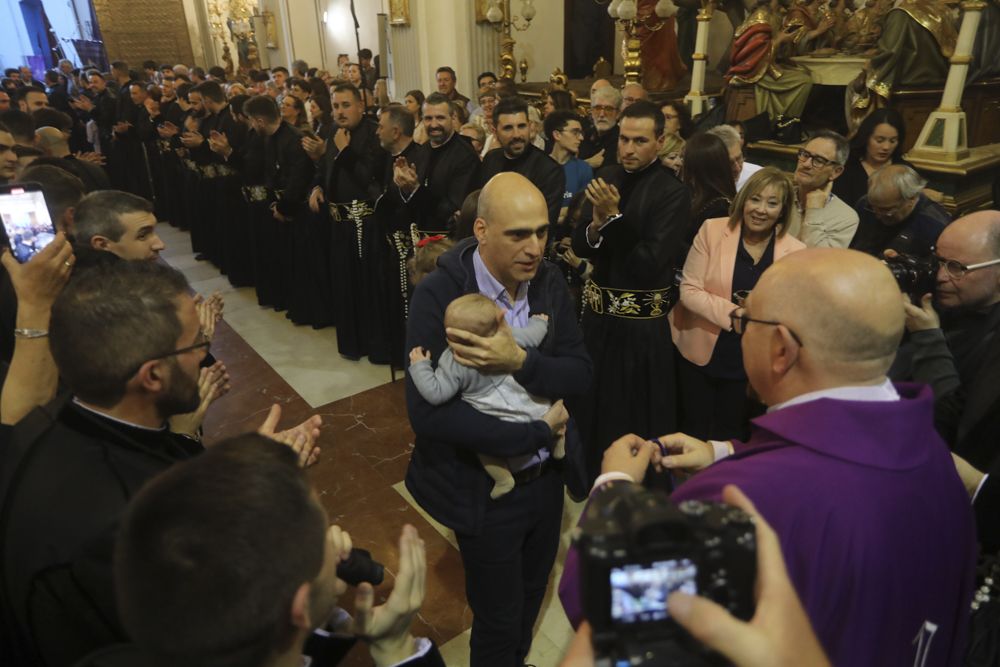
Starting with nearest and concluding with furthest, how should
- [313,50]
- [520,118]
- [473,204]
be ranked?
[473,204]
[520,118]
[313,50]

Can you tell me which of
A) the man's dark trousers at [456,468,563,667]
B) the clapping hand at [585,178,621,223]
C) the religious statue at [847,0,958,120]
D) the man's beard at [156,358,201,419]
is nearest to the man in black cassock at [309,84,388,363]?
the clapping hand at [585,178,621,223]

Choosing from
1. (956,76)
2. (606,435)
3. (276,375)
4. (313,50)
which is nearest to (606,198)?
(606,435)

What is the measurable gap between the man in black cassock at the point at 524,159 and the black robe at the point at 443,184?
0.24 m

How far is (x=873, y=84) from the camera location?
663cm

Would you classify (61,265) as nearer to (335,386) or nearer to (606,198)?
(606,198)

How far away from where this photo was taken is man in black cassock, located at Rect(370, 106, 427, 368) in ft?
15.6

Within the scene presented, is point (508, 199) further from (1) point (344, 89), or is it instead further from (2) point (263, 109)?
(2) point (263, 109)

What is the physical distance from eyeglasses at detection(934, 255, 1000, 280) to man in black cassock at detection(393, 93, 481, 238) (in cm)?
294

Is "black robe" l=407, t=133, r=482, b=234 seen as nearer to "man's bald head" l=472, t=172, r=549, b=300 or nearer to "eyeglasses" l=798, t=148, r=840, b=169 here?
"eyeglasses" l=798, t=148, r=840, b=169

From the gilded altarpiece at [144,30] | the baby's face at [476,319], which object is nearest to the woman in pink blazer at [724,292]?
the baby's face at [476,319]

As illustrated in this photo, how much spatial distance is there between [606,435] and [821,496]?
8.37 feet

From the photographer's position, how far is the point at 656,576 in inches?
32.9

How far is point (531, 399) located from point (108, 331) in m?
1.26

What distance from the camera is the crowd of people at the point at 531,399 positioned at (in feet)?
3.29
